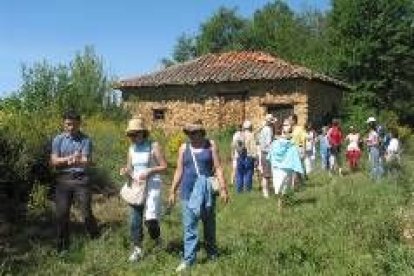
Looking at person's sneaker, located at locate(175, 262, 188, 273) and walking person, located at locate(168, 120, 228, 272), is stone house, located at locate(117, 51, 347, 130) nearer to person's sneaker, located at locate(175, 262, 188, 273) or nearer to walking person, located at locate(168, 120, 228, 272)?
walking person, located at locate(168, 120, 228, 272)

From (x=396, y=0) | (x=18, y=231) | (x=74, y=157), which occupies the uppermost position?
(x=396, y=0)

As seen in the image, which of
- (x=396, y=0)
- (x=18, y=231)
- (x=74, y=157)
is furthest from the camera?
(x=396, y=0)

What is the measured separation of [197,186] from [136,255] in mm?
1303

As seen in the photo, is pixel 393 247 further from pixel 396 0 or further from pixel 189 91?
pixel 396 0

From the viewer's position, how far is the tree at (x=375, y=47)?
45500 millimetres

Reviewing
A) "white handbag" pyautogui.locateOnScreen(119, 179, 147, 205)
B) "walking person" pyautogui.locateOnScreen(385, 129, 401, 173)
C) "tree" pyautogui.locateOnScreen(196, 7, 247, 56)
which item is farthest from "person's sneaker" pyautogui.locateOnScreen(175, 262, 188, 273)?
"tree" pyautogui.locateOnScreen(196, 7, 247, 56)

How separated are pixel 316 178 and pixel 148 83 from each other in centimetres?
1814

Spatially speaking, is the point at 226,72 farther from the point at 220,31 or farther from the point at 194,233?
the point at 220,31

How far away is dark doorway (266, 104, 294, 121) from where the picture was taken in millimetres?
36438

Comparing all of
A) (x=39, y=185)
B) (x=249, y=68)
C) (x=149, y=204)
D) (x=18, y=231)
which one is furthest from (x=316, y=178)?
(x=249, y=68)

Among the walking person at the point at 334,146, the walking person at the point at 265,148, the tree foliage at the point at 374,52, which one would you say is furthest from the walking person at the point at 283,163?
the tree foliage at the point at 374,52

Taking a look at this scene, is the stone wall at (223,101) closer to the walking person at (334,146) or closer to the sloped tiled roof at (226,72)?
the sloped tiled roof at (226,72)

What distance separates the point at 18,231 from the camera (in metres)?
13.5

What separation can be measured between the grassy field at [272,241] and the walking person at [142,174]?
15.6 inches
